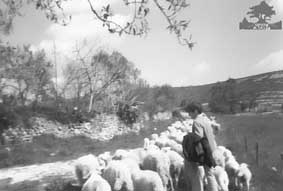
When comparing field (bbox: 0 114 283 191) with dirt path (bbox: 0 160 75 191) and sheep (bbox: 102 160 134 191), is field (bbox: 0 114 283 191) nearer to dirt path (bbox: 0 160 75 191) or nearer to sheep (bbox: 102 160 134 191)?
dirt path (bbox: 0 160 75 191)

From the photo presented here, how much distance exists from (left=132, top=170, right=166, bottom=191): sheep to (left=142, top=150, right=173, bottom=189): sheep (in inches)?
34.8

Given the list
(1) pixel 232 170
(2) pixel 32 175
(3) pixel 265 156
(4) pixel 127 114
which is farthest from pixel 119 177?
(4) pixel 127 114

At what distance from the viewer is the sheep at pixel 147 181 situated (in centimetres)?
595

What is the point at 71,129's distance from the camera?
2000 centimetres

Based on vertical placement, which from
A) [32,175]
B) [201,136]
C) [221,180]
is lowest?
[32,175]

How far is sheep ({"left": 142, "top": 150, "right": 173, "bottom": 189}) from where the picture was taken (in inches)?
282

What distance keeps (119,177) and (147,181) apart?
1.77ft

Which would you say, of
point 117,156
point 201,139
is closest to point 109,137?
point 117,156

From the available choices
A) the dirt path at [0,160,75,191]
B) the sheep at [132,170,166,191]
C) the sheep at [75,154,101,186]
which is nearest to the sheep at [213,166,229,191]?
the sheep at [132,170,166,191]

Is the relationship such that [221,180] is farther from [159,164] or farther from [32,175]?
[32,175]

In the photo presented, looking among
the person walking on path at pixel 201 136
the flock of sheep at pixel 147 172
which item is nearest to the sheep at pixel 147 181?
the flock of sheep at pixel 147 172

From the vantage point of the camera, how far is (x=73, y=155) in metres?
13.9

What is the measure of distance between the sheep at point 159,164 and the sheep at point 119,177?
94cm

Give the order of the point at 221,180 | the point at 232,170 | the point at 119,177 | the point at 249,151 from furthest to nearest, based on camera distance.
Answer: the point at 249,151, the point at 232,170, the point at 221,180, the point at 119,177
